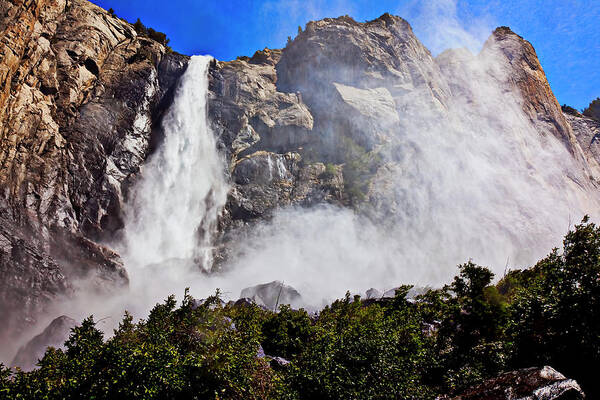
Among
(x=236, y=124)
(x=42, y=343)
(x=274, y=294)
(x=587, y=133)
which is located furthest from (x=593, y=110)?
(x=42, y=343)

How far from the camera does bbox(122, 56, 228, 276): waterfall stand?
1351 inches

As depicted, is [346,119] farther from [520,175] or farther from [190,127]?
[520,175]

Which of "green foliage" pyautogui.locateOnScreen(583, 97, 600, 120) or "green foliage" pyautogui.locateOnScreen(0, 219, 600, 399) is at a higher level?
"green foliage" pyautogui.locateOnScreen(583, 97, 600, 120)

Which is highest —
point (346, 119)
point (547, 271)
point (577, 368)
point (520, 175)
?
point (346, 119)

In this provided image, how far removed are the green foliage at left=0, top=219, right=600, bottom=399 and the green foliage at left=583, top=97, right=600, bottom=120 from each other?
3558 inches

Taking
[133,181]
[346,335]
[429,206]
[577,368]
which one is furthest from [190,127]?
[577,368]

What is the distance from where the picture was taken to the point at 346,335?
30.9 ft

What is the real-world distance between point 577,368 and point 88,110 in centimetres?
4019

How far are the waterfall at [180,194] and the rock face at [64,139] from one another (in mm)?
1969

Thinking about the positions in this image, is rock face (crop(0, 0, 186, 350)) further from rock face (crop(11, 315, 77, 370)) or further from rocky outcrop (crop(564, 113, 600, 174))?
rocky outcrop (crop(564, 113, 600, 174))

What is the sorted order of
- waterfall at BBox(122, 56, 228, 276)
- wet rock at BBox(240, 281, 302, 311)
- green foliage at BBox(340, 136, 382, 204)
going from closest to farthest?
1. wet rock at BBox(240, 281, 302, 311)
2. waterfall at BBox(122, 56, 228, 276)
3. green foliage at BBox(340, 136, 382, 204)

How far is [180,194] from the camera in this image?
3781 centimetres

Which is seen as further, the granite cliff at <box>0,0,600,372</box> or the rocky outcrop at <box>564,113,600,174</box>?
the rocky outcrop at <box>564,113,600,174</box>

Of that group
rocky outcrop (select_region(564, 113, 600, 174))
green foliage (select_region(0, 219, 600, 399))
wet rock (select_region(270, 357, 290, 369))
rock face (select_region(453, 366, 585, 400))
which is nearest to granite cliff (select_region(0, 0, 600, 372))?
rocky outcrop (select_region(564, 113, 600, 174))
